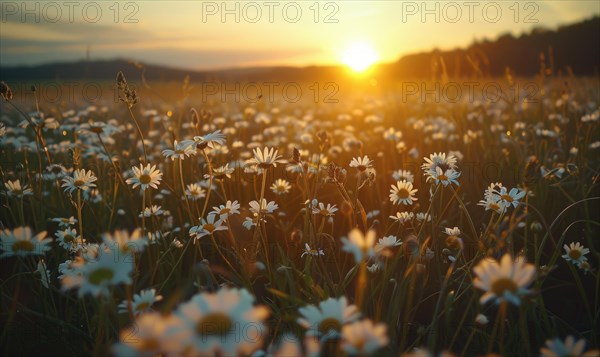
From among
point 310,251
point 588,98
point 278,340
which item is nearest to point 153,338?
point 278,340

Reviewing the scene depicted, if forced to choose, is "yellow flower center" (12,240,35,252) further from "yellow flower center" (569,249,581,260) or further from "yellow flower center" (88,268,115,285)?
"yellow flower center" (569,249,581,260)

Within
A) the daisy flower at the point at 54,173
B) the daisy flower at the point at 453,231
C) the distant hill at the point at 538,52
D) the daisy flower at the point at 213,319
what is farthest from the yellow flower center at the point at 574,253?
the distant hill at the point at 538,52

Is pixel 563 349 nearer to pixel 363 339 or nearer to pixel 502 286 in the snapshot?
pixel 502 286

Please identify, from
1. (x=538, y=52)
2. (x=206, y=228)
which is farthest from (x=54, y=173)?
(x=538, y=52)

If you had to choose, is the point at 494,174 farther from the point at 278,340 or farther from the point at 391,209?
the point at 278,340

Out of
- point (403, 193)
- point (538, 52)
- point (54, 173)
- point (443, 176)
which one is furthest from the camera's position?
point (538, 52)

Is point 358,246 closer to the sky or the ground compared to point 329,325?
closer to the sky

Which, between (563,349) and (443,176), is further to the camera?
(443,176)
